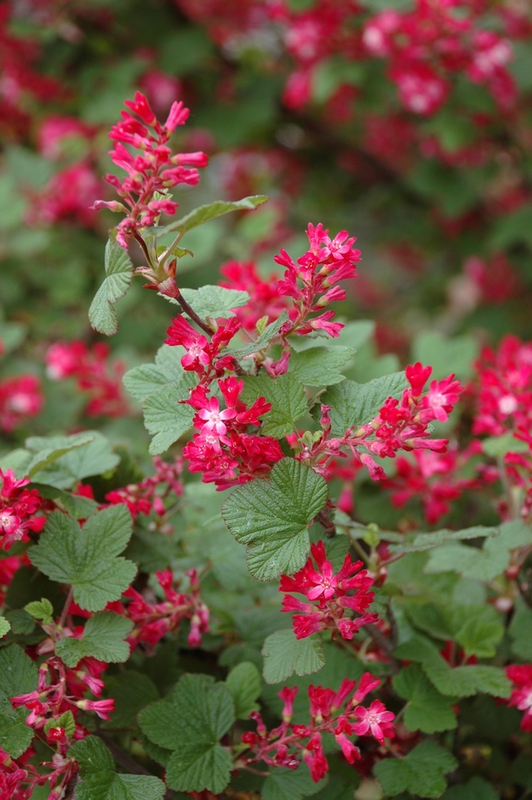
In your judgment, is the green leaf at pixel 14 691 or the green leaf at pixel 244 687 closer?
the green leaf at pixel 14 691

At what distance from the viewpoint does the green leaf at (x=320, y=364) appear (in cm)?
59

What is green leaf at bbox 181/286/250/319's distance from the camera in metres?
0.59

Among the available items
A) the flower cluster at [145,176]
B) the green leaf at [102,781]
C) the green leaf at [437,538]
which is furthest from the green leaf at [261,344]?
the green leaf at [102,781]

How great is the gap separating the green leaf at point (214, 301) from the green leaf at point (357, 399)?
11 centimetres

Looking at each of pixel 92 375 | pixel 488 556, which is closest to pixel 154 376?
pixel 488 556

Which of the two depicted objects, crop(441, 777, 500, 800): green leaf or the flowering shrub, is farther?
crop(441, 777, 500, 800): green leaf

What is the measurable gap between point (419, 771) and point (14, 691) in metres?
0.36

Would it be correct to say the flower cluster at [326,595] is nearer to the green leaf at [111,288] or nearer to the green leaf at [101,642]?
the green leaf at [101,642]

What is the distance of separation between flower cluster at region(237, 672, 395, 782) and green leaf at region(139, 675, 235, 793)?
1.1 inches

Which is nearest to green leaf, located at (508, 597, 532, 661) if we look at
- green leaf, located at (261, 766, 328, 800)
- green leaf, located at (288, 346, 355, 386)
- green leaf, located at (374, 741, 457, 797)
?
green leaf, located at (374, 741, 457, 797)

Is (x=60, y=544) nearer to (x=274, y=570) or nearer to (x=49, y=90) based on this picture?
(x=274, y=570)

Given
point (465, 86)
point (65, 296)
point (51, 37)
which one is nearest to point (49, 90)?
point (51, 37)

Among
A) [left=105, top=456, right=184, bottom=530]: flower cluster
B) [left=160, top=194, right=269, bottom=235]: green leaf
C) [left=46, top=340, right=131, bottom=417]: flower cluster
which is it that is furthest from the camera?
[left=46, top=340, right=131, bottom=417]: flower cluster

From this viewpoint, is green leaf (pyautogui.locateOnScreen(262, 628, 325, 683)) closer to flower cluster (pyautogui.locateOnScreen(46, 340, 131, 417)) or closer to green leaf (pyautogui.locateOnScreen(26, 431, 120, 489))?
green leaf (pyautogui.locateOnScreen(26, 431, 120, 489))
